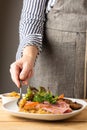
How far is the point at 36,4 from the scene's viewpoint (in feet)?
5.74

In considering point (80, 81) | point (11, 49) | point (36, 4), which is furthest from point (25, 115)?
point (11, 49)

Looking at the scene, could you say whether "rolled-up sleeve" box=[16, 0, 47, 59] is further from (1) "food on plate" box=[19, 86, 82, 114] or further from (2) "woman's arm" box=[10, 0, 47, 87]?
(1) "food on plate" box=[19, 86, 82, 114]

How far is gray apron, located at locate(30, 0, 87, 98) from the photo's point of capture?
5.62 ft

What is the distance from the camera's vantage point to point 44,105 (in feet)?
3.67

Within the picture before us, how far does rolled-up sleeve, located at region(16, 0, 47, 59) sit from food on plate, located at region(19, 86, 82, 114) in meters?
0.50

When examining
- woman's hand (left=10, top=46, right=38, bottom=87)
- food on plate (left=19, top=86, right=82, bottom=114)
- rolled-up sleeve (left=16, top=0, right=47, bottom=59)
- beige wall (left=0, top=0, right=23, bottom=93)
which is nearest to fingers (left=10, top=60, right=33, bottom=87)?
woman's hand (left=10, top=46, right=38, bottom=87)

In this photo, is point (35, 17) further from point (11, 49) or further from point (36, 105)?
point (11, 49)

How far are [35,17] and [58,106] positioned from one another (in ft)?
2.27

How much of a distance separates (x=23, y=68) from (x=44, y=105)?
10.5 inches

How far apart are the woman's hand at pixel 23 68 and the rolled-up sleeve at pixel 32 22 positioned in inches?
6.3

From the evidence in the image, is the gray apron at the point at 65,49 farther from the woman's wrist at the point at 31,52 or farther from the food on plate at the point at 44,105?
the food on plate at the point at 44,105

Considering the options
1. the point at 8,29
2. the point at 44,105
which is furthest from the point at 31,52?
the point at 8,29

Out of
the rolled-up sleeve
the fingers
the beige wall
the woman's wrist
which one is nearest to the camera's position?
the fingers

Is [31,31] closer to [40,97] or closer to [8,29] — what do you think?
[40,97]
